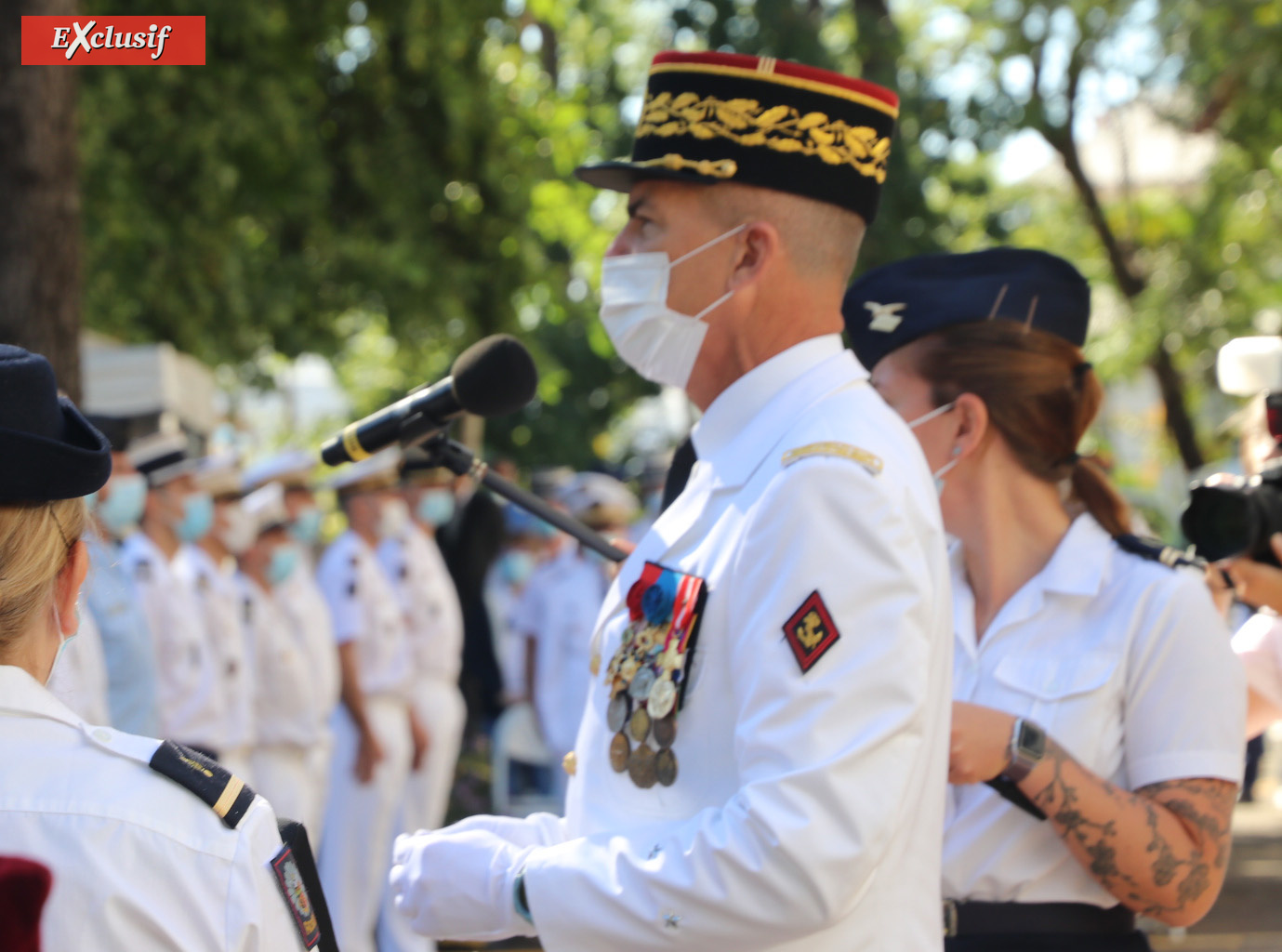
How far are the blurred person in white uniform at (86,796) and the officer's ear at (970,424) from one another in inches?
63.0

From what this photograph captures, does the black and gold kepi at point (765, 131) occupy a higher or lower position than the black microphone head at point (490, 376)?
higher

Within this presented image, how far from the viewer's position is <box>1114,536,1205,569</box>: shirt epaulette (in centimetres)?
270

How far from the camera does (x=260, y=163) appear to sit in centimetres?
1113

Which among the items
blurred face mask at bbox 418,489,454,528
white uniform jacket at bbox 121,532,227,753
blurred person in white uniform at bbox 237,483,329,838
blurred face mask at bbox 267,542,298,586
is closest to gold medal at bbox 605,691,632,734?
white uniform jacket at bbox 121,532,227,753

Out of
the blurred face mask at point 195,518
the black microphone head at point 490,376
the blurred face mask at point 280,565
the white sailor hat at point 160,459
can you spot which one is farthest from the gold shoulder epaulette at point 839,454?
the blurred face mask at point 280,565

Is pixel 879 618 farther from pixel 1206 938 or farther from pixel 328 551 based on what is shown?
pixel 328 551

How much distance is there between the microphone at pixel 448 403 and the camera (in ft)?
8.56

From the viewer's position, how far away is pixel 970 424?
9.14ft

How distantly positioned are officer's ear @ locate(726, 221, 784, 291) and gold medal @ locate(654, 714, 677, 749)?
705mm

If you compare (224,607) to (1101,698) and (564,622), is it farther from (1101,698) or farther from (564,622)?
(1101,698)

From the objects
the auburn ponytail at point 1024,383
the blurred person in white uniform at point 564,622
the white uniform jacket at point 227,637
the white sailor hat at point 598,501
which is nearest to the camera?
the auburn ponytail at point 1024,383

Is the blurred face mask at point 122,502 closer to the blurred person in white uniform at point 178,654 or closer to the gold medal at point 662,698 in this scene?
the blurred person in white uniform at point 178,654

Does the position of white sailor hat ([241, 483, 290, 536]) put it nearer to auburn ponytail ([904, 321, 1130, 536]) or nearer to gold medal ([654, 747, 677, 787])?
auburn ponytail ([904, 321, 1130, 536])

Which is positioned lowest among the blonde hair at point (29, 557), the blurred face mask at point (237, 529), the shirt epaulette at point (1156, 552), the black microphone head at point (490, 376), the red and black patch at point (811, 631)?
the blurred face mask at point (237, 529)
